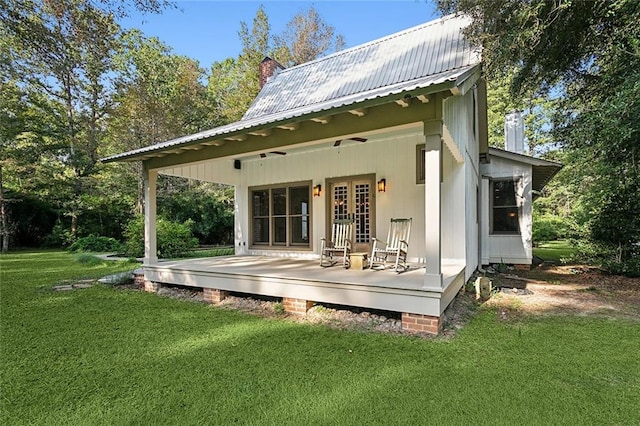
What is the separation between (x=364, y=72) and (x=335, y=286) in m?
5.37

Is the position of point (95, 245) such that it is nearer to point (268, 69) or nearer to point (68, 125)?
point (68, 125)

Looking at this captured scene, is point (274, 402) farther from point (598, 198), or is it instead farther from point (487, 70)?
point (598, 198)

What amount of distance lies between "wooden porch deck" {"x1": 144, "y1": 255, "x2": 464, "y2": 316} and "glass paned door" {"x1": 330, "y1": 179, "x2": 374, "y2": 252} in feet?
5.17

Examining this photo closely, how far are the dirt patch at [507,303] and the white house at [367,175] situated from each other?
0.23 meters

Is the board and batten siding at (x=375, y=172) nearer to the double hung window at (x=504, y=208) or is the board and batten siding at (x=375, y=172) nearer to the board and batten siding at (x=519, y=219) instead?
the board and batten siding at (x=519, y=219)

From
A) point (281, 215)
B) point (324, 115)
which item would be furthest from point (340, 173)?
point (324, 115)

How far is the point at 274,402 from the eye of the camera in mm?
2389

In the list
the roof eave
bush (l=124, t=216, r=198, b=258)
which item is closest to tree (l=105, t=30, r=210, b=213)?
bush (l=124, t=216, r=198, b=258)

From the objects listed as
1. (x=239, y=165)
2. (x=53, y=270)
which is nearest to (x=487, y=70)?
(x=239, y=165)

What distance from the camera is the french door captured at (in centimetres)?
714

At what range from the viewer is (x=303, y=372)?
9.36 ft

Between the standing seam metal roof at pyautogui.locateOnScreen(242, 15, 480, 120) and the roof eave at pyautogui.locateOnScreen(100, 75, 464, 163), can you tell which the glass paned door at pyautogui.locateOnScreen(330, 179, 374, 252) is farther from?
the roof eave at pyautogui.locateOnScreen(100, 75, 464, 163)

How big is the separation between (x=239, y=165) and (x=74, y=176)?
10.4 m

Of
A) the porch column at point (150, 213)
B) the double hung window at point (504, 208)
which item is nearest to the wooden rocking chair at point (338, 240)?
the porch column at point (150, 213)
